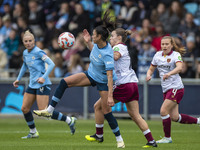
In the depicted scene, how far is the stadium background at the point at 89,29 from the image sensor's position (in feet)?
53.3

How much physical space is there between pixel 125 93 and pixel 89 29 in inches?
410

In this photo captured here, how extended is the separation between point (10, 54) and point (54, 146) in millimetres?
11287

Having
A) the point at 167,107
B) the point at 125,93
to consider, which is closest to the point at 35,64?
the point at 125,93

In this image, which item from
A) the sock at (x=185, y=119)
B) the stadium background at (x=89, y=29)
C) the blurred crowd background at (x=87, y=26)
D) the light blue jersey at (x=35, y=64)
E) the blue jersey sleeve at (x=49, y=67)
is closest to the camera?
the blue jersey sleeve at (x=49, y=67)

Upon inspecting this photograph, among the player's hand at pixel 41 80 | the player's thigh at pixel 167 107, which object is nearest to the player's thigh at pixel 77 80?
the player's hand at pixel 41 80

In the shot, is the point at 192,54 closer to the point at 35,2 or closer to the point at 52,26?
the point at 52,26

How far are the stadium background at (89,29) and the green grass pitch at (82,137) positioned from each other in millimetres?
1216

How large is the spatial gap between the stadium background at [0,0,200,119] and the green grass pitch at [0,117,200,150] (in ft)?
3.99

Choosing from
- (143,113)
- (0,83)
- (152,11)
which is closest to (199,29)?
(152,11)

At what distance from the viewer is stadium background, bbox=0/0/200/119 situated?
16250mm

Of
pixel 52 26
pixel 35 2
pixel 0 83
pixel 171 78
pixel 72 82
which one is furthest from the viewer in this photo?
pixel 35 2

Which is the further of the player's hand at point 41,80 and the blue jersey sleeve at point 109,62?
the player's hand at point 41,80

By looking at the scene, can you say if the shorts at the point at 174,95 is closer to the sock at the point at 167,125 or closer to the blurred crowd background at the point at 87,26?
the sock at the point at 167,125

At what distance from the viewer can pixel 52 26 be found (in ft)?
65.3
